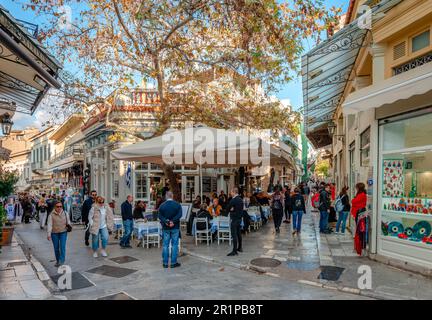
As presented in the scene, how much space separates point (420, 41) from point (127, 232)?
8.29 m

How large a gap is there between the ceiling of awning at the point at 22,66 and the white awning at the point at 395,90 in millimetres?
5867

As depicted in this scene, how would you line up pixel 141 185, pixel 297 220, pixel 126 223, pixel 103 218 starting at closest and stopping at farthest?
pixel 103 218 → pixel 126 223 → pixel 297 220 → pixel 141 185

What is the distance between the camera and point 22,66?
658 cm

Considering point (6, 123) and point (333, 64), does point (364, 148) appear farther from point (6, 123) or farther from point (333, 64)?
point (6, 123)

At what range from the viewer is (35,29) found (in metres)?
6.12

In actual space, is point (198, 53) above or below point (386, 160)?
above

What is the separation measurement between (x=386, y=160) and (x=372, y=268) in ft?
7.64

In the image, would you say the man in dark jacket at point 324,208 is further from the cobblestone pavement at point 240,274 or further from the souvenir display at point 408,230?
the souvenir display at point 408,230

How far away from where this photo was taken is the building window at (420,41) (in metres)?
6.50

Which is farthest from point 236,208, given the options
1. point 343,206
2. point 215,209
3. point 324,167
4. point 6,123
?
point 324,167

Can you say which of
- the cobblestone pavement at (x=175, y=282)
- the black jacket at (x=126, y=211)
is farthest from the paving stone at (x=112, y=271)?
the black jacket at (x=126, y=211)

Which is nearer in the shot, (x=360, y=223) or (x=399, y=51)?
(x=399, y=51)

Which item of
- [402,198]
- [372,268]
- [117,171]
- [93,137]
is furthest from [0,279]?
[93,137]
